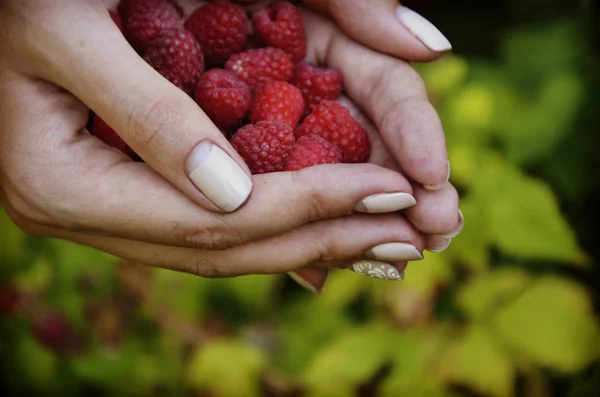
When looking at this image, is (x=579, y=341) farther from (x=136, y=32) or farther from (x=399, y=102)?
(x=136, y=32)

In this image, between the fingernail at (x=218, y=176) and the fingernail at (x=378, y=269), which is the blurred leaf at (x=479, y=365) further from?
the fingernail at (x=218, y=176)

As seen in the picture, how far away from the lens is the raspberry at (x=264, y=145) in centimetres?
100

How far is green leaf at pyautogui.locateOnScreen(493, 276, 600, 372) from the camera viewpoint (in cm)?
129

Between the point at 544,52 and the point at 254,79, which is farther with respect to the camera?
the point at 544,52

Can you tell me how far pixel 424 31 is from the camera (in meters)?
1.14

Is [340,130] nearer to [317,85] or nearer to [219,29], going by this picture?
[317,85]

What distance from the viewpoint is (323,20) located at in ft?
4.37

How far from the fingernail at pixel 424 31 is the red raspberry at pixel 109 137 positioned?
1.80ft

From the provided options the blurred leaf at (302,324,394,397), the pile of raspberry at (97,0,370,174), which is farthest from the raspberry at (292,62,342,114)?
the blurred leaf at (302,324,394,397)


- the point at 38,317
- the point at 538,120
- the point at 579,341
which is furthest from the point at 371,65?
the point at 38,317

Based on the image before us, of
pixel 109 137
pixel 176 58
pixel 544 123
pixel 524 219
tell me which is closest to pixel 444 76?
pixel 544 123

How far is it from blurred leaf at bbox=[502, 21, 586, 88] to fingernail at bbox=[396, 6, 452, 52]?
0.86 metres

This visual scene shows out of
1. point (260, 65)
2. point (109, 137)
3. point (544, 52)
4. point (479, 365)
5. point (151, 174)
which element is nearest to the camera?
point (151, 174)

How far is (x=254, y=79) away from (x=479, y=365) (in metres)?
0.74
